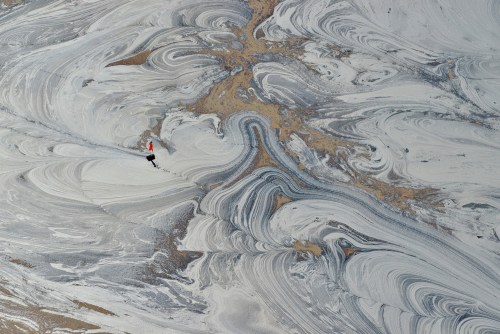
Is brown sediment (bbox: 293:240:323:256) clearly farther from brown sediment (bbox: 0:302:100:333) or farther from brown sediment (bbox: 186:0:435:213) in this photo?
brown sediment (bbox: 0:302:100:333)

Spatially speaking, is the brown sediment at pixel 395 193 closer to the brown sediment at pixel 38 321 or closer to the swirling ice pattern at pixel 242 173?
the swirling ice pattern at pixel 242 173

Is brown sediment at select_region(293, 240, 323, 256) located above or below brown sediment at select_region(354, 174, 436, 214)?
below

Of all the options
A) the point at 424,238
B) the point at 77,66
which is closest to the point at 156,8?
the point at 77,66

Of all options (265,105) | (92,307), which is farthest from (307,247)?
(92,307)

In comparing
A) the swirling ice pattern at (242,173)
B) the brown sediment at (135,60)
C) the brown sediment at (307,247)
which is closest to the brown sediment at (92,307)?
the swirling ice pattern at (242,173)

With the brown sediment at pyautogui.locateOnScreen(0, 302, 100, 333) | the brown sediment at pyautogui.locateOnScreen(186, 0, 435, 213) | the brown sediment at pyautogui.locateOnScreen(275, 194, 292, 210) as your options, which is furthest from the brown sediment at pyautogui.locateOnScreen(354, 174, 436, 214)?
the brown sediment at pyautogui.locateOnScreen(0, 302, 100, 333)

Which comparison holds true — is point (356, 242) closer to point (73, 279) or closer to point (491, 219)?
point (491, 219)
